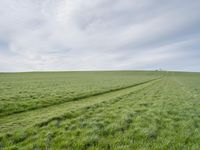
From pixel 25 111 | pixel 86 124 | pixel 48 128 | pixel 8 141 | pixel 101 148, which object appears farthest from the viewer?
pixel 25 111

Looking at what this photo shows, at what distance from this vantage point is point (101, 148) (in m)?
5.57

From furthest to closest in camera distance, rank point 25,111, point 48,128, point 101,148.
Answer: point 25,111 < point 48,128 < point 101,148

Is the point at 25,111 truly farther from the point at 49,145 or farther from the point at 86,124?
the point at 49,145

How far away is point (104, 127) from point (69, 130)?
5.42ft

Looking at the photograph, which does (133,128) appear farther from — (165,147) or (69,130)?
(69,130)

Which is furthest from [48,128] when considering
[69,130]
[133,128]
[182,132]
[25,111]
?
[182,132]

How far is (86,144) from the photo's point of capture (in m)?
5.90

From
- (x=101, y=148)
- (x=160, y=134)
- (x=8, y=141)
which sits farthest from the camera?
(x=160, y=134)

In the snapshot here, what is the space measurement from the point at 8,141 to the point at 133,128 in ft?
17.2

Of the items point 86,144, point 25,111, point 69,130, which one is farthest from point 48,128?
point 25,111

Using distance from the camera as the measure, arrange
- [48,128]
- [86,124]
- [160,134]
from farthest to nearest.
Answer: [86,124], [48,128], [160,134]

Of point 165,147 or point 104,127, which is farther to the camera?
point 104,127

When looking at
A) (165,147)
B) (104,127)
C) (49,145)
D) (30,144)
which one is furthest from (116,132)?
(30,144)

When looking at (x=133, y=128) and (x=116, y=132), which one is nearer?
(x=116, y=132)
